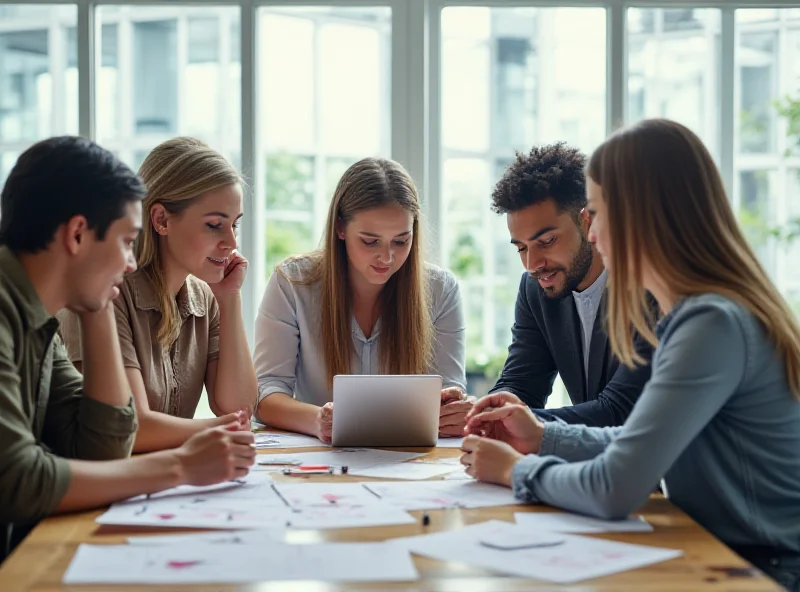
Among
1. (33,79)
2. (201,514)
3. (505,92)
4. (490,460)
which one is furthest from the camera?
(505,92)

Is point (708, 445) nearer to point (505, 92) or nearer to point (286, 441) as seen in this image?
point (286, 441)

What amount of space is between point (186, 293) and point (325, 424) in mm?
577

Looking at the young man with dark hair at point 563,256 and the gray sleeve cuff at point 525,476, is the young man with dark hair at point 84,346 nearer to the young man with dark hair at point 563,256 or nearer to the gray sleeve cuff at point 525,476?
the gray sleeve cuff at point 525,476

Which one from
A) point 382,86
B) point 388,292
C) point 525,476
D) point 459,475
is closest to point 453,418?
point 459,475

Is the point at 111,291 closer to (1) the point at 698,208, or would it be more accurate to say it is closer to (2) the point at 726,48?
(1) the point at 698,208

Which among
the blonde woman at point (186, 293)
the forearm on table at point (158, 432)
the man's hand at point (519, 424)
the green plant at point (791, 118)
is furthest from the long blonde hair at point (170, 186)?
the green plant at point (791, 118)

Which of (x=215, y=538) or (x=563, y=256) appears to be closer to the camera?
(x=215, y=538)

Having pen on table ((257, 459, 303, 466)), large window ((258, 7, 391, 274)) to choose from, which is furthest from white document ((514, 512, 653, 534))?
large window ((258, 7, 391, 274))

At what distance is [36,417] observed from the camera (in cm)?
174

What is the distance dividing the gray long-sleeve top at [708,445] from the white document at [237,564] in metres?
0.36

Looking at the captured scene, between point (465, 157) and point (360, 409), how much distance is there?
5.41 ft

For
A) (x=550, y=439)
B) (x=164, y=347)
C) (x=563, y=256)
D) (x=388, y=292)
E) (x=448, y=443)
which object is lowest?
(x=448, y=443)

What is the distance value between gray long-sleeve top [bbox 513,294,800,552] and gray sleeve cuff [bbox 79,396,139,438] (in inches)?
28.8

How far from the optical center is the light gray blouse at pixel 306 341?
2.73 meters
